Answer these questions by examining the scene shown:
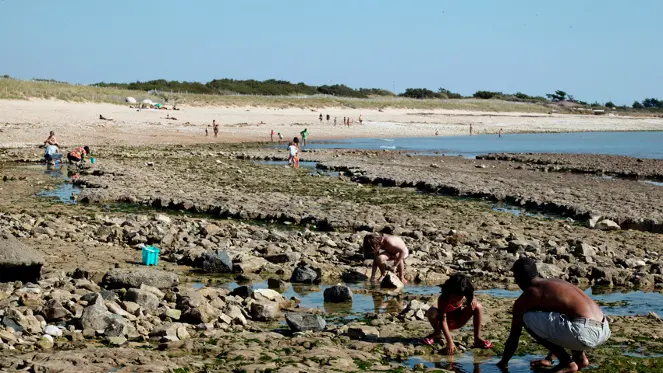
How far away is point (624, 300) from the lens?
12.2m

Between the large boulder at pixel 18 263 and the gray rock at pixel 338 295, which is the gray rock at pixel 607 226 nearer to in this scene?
the gray rock at pixel 338 295

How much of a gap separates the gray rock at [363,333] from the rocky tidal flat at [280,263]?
3 centimetres

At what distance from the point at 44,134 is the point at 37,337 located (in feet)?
124

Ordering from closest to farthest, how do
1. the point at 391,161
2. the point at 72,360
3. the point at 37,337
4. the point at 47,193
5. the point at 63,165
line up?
the point at 72,360 < the point at 37,337 < the point at 47,193 < the point at 63,165 < the point at 391,161

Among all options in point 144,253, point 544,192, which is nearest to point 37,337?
point 144,253

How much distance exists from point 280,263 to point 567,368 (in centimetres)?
681

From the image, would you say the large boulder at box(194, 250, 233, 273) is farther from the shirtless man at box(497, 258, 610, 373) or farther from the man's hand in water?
the shirtless man at box(497, 258, 610, 373)

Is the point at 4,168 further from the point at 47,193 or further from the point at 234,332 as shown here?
the point at 234,332

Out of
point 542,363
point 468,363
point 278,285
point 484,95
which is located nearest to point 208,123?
point 278,285

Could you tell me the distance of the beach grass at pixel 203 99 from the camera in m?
66.6

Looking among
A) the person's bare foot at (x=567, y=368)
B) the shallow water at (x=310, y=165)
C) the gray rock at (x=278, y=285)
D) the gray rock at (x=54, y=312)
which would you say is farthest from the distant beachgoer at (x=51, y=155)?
the person's bare foot at (x=567, y=368)

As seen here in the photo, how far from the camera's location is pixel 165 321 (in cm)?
946

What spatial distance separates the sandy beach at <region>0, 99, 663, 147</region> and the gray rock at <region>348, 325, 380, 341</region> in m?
34.4

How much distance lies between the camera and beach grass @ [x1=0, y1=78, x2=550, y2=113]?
6656 cm
